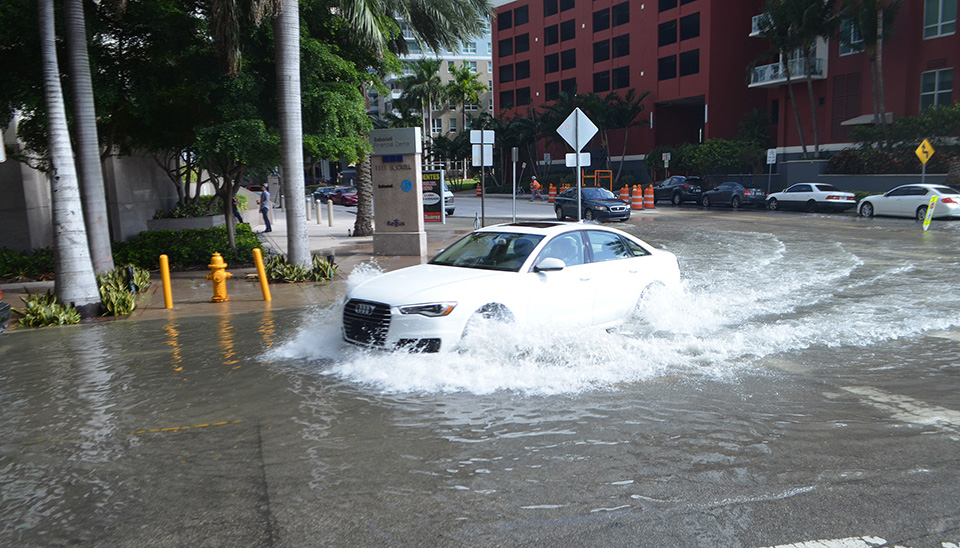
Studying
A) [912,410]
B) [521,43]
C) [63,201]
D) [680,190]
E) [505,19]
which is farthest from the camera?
[505,19]

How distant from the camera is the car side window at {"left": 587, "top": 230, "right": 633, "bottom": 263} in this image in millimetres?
9062

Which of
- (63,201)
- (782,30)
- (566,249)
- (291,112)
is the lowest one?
(566,249)

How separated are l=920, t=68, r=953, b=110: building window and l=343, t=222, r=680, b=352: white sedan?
3843 centimetres

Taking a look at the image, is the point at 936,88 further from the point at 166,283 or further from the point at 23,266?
the point at 23,266

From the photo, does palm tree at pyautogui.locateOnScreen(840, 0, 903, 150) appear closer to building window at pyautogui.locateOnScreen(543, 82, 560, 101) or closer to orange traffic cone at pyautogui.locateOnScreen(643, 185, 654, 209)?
orange traffic cone at pyautogui.locateOnScreen(643, 185, 654, 209)

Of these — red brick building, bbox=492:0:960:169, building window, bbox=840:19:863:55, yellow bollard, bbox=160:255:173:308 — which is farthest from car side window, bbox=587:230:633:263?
red brick building, bbox=492:0:960:169

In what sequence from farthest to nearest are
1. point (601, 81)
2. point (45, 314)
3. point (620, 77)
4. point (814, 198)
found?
point (601, 81)
point (620, 77)
point (814, 198)
point (45, 314)

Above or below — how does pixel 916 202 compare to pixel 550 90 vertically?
below

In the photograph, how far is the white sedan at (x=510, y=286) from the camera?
7395 mm

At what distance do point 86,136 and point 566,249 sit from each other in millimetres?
8959

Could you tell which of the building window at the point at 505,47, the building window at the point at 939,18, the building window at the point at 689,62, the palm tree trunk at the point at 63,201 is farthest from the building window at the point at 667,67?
the palm tree trunk at the point at 63,201

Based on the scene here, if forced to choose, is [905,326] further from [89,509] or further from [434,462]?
[89,509]

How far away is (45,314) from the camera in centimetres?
1124

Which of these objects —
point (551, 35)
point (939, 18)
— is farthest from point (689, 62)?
point (551, 35)
